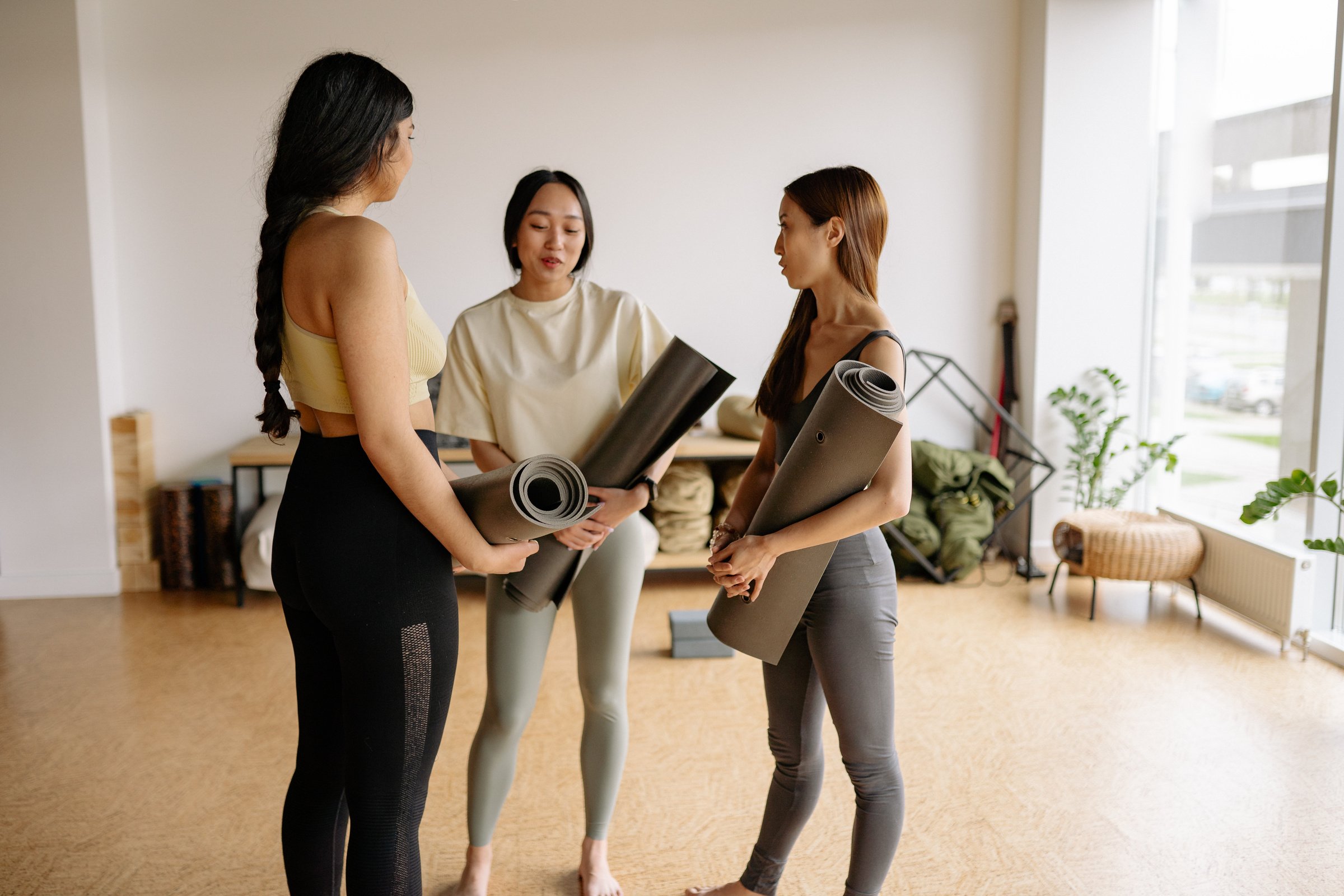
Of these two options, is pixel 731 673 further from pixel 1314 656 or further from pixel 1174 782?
pixel 1314 656

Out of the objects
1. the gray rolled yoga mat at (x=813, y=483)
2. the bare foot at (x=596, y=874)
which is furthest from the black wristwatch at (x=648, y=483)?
the bare foot at (x=596, y=874)

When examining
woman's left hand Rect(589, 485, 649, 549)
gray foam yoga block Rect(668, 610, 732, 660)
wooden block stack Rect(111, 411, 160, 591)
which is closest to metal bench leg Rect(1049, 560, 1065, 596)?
gray foam yoga block Rect(668, 610, 732, 660)

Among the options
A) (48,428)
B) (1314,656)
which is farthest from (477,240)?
(1314,656)

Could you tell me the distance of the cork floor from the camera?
2.15 meters

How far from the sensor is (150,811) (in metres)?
2.41

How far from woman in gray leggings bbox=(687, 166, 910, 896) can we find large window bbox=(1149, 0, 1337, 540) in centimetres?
264

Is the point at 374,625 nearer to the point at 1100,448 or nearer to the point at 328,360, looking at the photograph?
the point at 328,360

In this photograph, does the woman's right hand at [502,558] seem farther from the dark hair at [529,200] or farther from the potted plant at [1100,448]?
the potted plant at [1100,448]

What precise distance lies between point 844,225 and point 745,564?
560 mm

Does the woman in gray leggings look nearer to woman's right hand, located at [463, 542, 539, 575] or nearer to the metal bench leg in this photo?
woman's right hand, located at [463, 542, 539, 575]

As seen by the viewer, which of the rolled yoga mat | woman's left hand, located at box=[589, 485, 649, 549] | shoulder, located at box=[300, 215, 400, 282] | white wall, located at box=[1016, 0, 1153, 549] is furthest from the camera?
white wall, located at box=[1016, 0, 1153, 549]

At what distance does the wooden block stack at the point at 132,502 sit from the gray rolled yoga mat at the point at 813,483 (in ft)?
11.5

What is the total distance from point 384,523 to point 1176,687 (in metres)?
2.78

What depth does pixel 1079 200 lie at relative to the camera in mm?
4574
